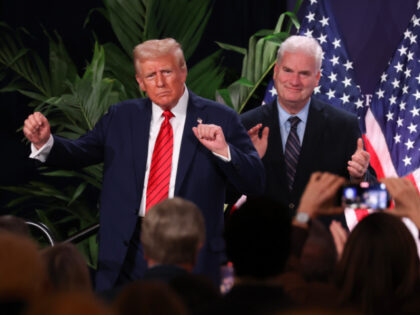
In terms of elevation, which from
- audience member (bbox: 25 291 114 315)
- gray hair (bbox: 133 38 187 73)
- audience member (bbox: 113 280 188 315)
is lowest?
audience member (bbox: 113 280 188 315)

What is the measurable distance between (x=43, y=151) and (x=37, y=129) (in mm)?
102

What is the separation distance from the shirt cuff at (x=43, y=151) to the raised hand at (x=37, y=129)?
0.04ft

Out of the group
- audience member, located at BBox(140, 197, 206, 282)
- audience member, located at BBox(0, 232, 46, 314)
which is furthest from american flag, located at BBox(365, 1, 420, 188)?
audience member, located at BBox(0, 232, 46, 314)

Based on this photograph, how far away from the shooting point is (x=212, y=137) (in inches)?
119

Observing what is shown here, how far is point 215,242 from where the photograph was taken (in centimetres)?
320

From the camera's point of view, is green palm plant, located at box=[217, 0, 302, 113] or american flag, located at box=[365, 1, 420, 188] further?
american flag, located at box=[365, 1, 420, 188]

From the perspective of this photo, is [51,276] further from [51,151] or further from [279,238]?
[51,151]

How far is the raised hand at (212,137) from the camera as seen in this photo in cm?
301

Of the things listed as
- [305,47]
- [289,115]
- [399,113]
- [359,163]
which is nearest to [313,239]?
[359,163]

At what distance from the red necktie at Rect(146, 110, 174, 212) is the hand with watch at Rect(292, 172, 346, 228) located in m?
0.90

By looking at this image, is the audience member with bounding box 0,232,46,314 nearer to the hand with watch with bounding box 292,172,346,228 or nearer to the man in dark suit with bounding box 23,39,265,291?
the hand with watch with bounding box 292,172,346,228

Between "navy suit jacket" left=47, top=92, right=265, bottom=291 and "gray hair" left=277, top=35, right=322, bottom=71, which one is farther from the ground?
"gray hair" left=277, top=35, right=322, bottom=71

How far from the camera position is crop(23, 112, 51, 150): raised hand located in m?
3.13

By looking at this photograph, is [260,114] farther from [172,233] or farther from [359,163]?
[172,233]
